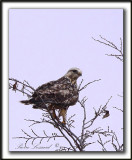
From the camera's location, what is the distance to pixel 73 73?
637 centimetres

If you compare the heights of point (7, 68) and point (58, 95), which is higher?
point (7, 68)

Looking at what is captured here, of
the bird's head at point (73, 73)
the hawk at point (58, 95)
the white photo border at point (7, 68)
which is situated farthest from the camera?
the bird's head at point (73, 73)

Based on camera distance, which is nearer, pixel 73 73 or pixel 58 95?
Answer: pixel 58 95

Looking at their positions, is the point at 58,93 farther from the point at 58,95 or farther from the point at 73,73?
the point at 73,73

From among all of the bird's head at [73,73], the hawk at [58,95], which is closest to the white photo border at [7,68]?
the hawk at [58,95]

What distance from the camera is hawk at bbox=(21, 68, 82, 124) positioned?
5.82m

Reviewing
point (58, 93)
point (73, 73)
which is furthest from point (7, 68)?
point (73, 73)

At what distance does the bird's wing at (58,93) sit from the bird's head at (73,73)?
20cm

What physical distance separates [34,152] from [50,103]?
0.78 meters

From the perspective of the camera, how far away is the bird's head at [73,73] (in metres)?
6.25

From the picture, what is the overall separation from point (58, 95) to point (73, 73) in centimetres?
55

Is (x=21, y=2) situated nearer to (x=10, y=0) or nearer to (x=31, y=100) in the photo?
(x=10, y=0)

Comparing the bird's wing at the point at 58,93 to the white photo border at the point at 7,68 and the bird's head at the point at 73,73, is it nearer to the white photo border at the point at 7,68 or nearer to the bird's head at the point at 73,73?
the bird's head at the point at 73,73

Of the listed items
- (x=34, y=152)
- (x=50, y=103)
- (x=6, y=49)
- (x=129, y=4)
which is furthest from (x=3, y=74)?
(x=129, y=4)
